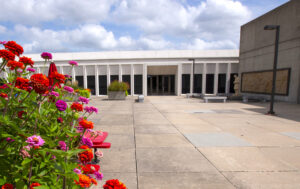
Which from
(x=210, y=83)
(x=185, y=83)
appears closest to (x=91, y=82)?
(x=185, y=83)

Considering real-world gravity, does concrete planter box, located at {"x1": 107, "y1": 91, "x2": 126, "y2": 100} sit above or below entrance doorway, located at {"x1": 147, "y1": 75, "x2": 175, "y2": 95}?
below

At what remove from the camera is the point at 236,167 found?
3.22 meters

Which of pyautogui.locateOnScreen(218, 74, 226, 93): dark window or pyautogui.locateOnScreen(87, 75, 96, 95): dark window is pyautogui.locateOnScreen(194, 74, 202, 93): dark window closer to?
pyautogui.locateOnScreen(218, 74, 226, 93): dark window

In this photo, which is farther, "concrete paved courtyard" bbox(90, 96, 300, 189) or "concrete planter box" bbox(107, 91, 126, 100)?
"concrete planter box" bbox(107, 91, 126, 100)

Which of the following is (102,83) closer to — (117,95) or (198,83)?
(117,95)

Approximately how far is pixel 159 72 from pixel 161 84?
71.0 inches

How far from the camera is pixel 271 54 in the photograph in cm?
1533

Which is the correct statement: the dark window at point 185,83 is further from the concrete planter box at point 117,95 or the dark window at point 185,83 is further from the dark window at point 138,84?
the concrete planter box at point 117,95

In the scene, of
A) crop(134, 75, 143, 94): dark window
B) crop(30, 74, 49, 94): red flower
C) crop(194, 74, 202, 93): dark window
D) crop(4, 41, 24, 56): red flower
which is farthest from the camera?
crop(194, 74, 202, 93): dark window

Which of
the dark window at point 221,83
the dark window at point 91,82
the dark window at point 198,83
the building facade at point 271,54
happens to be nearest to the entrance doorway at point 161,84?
the dark window at point 198,83

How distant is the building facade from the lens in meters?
13.3

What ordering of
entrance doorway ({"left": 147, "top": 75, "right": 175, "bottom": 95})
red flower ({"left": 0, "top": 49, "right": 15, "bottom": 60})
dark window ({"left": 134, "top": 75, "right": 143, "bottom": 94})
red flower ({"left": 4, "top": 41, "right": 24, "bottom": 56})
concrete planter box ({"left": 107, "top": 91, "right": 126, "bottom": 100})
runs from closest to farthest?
red flower ({"left": 0, "top": 49, "right": 15, "bottom": 60}) → red flower ({"left": 4, "top": 41, "right": 24, "bottom": 56}) → concrete planter box ({"left": 107, "top": 91, "right": 126, "bottom": 100}) → dark window ({"left": 134, "top": 75, "right": 143, "bottom": 94}) → entrance doorway ({"left": 147, "top": 75, "right": 175, "bottom": 95})

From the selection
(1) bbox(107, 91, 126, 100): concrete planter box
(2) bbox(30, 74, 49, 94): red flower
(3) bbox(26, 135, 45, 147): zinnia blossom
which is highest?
(2) bbox(30, 74, 49, 94): red flower

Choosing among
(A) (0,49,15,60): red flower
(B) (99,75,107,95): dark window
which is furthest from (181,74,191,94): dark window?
(A) (0,49,15,60): red flower
